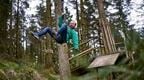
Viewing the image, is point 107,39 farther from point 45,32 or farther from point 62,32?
point 45,32

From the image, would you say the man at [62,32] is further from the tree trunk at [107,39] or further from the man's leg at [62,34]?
the tree trunk at [107,39]

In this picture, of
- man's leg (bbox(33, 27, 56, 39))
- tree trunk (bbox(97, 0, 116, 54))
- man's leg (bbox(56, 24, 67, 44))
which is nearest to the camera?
man's leg (bbox(56, 24, 67, 44))

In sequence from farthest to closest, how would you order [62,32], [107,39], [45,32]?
[107,39] → [45,32] → [62,32]

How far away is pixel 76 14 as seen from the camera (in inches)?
987

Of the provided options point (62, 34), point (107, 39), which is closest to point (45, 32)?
point (62, 34)

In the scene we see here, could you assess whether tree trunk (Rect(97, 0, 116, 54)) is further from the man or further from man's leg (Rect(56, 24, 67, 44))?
man's leg (Rect(56, 24, 67, 44))

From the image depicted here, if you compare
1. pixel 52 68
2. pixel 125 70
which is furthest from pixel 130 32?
pixel 52 68

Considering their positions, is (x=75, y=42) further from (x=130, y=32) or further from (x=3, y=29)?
(x=3, y=29)

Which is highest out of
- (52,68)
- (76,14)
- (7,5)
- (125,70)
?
(125,70)

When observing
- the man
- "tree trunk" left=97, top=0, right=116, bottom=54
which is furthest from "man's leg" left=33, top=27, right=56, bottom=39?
"tree trunk" left=97, top=0, right=116, bottom=54

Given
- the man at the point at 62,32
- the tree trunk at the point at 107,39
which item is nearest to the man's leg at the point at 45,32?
the man at the point at 62,32

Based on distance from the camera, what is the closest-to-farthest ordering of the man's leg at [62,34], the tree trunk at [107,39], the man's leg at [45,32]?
the man's leg at [62,34] → the man's leg at [45,32] → the tree trunk at [107,39]

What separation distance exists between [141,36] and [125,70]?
16 cm

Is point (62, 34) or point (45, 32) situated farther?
point (45, 32)
